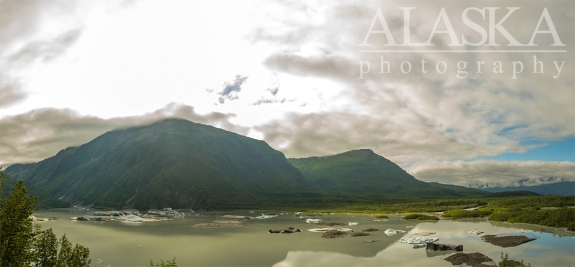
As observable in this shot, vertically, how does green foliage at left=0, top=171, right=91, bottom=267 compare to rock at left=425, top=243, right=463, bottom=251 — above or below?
→ above

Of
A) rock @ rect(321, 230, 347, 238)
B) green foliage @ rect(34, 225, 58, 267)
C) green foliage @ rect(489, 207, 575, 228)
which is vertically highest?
green foliage @ rect(34, 225, 58, 267)

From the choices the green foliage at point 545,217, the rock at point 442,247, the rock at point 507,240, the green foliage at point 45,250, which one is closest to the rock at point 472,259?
the rock at point 442,247

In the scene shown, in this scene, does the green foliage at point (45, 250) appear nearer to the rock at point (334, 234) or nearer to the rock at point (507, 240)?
the rock at point (334, 234)

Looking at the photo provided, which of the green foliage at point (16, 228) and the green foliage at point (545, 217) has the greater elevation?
the green foliage at point (16, 228)

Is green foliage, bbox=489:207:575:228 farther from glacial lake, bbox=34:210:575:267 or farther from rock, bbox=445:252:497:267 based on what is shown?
rock, bbox=445:252:497:267

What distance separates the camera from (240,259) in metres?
43.6

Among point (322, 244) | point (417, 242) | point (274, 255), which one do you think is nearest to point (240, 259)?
point (274, 255)

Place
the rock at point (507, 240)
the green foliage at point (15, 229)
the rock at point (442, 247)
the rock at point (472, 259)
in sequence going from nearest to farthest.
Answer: the green foliage at point (15, 229), the rock at point (472, 259), the rock at point (442, 247), the rock at point (507, 240)

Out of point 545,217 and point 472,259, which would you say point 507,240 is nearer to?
point 472,259

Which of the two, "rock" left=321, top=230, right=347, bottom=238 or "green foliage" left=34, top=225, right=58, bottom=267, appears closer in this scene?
"green foliage" left=34, top=225, right=58, bottom=267

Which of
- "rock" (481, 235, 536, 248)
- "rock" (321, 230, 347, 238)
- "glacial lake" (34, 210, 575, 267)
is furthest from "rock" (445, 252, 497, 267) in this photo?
"rock" (321, 230, 347, 238)

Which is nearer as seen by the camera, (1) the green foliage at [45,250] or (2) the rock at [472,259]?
(1) the green foliage at [45,250]

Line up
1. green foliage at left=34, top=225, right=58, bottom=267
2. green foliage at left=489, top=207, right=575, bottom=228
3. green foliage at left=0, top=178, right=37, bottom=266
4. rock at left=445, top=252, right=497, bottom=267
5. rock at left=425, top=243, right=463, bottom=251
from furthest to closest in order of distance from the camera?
1. green foliage at left=489, top=207, right=575, bottom=228
2. rock at left=425, top=243, right=463, bottom=251
3. rock at left=445, top=252, right=497, bottom=267
4. green foliage at left=34, top=225, right=58, bottom=267
5. green foliage at left=0, top=178, right=37, bottom=266

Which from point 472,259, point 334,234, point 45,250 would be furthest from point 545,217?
point 45,250
